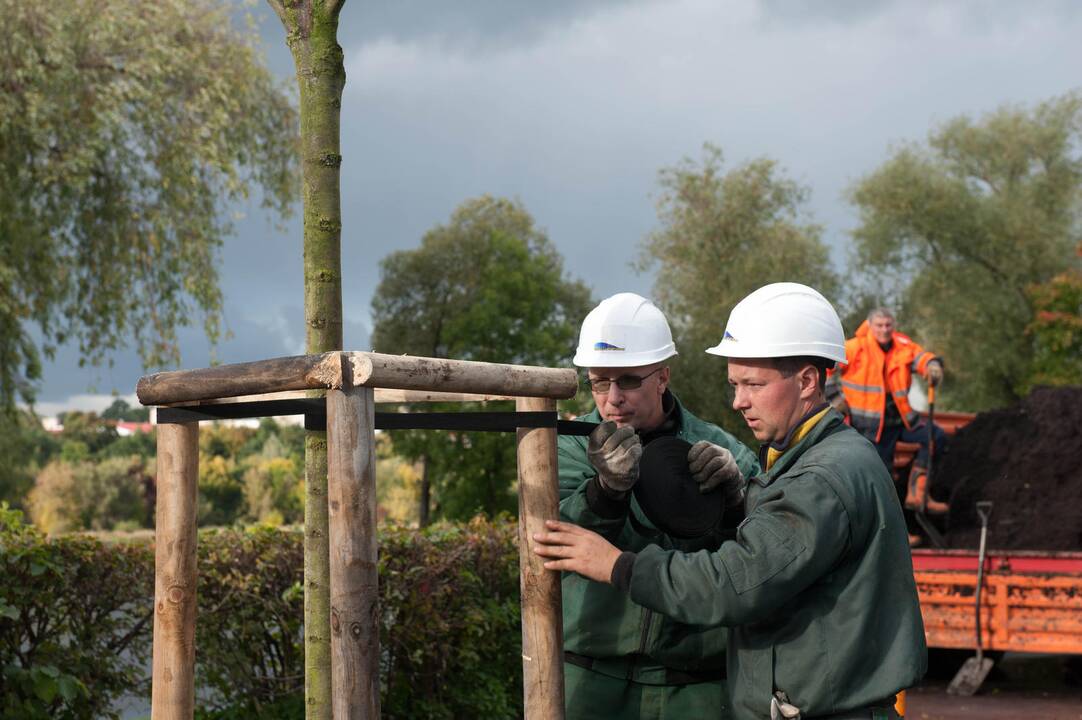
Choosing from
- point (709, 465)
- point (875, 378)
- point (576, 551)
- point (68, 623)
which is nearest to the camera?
point (576, 551)

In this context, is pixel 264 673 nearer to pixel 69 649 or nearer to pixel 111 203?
pixel 69 649

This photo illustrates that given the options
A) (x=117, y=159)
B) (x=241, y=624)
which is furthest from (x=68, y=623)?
(x=117, y=159)

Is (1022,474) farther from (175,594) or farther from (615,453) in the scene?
(175,594)

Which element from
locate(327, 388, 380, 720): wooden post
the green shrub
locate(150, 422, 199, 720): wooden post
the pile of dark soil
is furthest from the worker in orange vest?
locate(327, 388, 380, 720): wooden post

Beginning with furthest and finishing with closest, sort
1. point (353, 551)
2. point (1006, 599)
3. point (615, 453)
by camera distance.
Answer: point (1006, 599)
point (615, 453)
point (353, 551)

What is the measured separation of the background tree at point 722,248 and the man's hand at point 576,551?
28.7 m

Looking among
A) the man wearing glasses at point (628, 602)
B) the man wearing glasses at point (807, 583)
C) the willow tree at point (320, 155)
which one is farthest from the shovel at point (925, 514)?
the man wearing glasses at point (807, 583)

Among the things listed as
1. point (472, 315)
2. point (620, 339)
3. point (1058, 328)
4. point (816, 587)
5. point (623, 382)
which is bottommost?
point (816, 587)

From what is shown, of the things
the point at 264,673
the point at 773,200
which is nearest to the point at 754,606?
the point at 264,673

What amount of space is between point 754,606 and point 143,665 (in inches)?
179

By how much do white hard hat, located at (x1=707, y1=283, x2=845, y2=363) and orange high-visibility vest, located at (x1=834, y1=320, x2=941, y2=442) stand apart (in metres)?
7.78

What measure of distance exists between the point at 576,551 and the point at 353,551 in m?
0.55

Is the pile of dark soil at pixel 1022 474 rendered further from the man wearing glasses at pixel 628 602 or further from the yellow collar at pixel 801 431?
the yellow collar at pixel 801 431

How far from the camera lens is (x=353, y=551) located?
2502 millimetres
